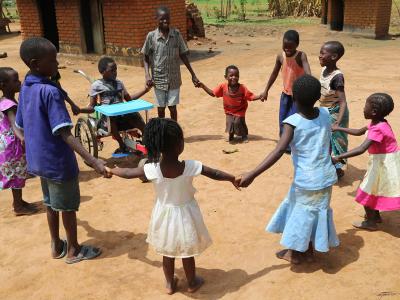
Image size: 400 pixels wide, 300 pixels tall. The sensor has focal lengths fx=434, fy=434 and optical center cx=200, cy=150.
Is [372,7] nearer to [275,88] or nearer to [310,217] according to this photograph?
[275,88]

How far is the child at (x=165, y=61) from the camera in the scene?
6410 millimetres

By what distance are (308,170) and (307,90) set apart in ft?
1.96

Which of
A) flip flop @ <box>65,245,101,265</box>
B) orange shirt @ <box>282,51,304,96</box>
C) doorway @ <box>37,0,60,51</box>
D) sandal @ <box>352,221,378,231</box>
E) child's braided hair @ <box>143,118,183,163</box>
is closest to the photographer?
child's braided hair @ <box>143,118,183,163</box>

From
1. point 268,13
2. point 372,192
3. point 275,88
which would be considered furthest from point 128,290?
point 268,13

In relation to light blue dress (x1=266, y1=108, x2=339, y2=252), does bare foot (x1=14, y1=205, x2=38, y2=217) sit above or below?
below

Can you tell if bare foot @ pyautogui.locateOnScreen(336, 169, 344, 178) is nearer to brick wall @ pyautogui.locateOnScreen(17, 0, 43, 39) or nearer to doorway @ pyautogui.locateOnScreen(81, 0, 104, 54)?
doorway @ pyautogui.locateOnScreen(81, 0, 104, 54)

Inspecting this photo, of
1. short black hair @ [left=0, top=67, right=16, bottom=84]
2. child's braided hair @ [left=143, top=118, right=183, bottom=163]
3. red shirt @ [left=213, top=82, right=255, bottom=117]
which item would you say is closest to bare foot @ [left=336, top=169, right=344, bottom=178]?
red shirt @ [left=213, top=82, right=255, bottom=117]

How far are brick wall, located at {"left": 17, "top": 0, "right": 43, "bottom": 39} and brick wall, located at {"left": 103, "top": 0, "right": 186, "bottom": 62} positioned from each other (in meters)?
3.06

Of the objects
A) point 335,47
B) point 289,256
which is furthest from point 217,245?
point 335,47

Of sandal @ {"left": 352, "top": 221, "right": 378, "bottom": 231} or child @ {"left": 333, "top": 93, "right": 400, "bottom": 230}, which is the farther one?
sandal @ {"left": 352, "top": 221, "right": 378, "bottom": 231}

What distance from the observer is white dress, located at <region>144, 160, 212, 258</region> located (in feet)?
9.68

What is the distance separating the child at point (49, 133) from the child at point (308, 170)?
4.52ft

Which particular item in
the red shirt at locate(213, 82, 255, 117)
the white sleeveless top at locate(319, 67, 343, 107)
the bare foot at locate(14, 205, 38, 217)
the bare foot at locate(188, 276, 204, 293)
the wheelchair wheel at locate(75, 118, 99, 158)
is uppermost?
the white sleeveless top at locate(319, 67, 343, 107)

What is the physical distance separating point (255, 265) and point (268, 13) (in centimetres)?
2667
